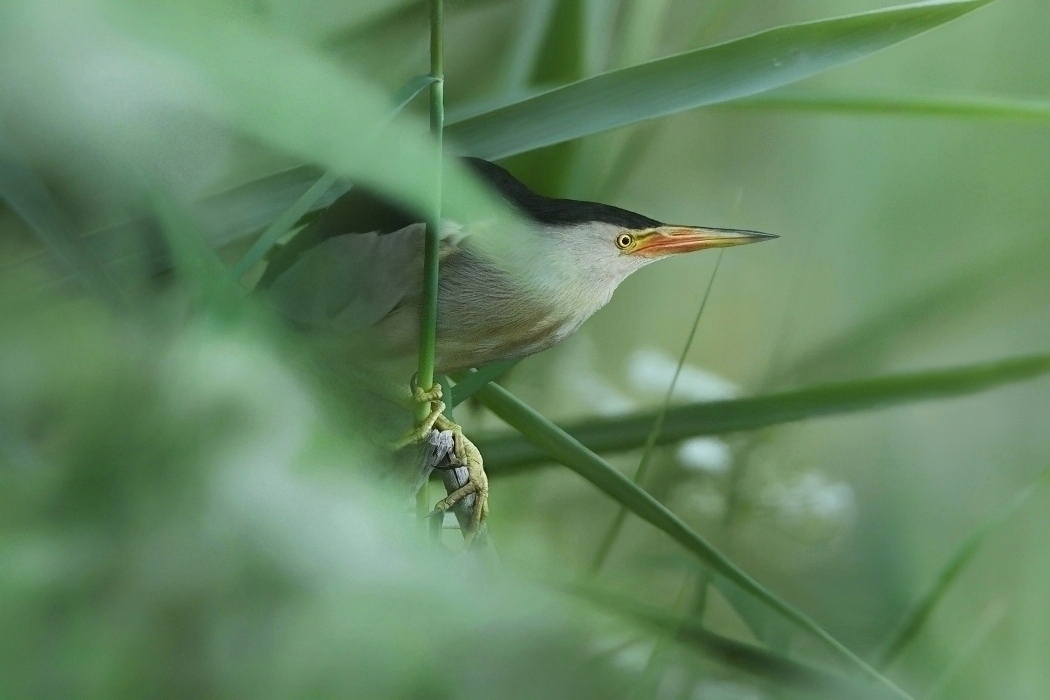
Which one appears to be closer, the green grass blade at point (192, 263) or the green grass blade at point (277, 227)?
the green grass blade at point (192, 263)

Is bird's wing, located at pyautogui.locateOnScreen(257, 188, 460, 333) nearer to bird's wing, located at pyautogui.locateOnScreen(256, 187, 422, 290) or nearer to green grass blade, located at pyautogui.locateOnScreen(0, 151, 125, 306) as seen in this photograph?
bird's wing, located at pyautogui.locateOnScreen(256, 187, 422, 290)

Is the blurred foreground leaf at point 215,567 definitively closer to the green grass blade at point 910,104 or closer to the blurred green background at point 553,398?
the blurred green background at point 553,398

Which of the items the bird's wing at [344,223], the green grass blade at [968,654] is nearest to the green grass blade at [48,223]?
the bird's wing at [344,223]

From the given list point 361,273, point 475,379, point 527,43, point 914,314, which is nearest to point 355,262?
point 361,273

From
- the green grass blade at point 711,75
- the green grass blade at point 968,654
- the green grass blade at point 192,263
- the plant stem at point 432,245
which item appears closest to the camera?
the green grass blade at point 192,263

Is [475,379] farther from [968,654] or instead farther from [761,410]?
[968,654]

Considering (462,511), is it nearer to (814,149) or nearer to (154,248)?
(154,248)

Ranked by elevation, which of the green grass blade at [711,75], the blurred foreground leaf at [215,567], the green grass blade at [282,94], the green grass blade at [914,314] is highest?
the green grass blade at [914,314]

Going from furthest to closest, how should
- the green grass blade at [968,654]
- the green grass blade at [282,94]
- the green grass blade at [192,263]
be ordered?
1. the green grass blade at [968,654]
2. the green grass blade at [192,263]
3. the green grass blade at [282,94]
